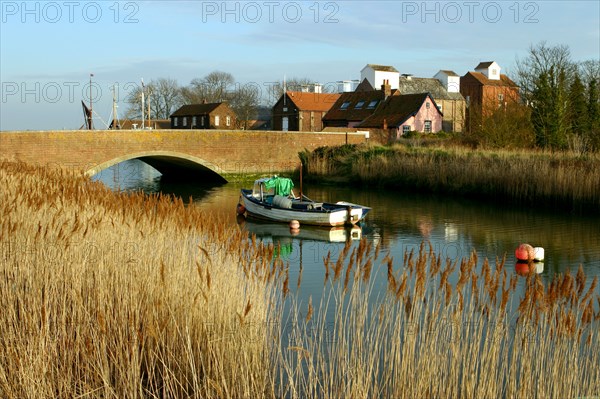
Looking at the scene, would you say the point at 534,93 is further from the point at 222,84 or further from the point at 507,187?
the point at 222,84

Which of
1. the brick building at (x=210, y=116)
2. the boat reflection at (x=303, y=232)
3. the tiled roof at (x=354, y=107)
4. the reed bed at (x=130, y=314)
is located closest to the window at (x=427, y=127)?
the tiled roof at (x=354, y=107)

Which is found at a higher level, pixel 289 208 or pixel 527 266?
pixel 289 208

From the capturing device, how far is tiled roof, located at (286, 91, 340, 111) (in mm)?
61875

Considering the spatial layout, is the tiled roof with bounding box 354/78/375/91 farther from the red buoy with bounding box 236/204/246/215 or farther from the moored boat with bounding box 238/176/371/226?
the red buoy with bounding box 236/204/246/215

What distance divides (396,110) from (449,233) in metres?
33.4

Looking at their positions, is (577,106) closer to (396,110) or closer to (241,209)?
(396,110)

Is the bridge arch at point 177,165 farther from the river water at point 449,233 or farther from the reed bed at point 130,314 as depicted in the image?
the reed bed at point 130,314

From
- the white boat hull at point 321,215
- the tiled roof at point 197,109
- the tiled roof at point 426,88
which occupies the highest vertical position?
the tiled roof at point 426,88

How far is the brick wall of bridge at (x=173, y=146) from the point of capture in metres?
31.4

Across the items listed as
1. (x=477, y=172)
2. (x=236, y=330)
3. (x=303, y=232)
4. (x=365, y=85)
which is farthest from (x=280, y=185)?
(x=365, y=85)

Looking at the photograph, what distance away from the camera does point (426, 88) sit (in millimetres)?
62125

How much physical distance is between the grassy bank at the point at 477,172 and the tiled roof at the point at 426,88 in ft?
81.0

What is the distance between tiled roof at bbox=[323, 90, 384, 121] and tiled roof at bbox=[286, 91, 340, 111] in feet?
8.67

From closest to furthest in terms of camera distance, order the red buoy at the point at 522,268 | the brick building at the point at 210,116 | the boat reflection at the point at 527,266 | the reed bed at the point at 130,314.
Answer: the reed bed at the point at 130,314
the red buoy at the point at 522,268
the boat reflection at the point at 527,266
the brick building at the point at 210,116
